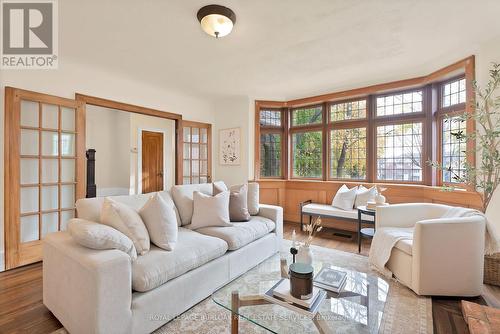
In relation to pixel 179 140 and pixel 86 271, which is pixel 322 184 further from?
pixel 86 271

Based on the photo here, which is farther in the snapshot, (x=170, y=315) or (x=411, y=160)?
(x=411, y=160)

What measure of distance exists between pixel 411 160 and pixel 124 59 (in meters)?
4.46

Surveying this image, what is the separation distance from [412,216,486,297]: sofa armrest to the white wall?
13.5 ft

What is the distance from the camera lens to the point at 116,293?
143cm

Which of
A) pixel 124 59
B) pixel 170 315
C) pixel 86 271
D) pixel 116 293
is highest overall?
pixel 124 59

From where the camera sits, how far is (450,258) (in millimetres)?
2092

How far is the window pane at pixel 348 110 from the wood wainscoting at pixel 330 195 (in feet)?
4.01

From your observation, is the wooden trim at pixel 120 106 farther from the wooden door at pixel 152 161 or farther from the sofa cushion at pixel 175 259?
the sofa cushion at pixel 175 259

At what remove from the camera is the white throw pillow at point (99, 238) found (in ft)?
4.97

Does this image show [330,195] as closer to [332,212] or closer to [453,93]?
[332,212]

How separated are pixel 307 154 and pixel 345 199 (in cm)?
130

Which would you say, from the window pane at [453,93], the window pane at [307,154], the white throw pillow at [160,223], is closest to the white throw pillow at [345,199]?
the window pane at [307,154]

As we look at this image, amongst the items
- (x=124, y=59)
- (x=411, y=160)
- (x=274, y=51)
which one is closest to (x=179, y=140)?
(x=124, y=59)

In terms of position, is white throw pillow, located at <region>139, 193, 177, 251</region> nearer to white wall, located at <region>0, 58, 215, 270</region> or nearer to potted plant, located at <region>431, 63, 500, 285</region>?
white wall, located at <region>0, 58, 215, 270</region>
